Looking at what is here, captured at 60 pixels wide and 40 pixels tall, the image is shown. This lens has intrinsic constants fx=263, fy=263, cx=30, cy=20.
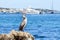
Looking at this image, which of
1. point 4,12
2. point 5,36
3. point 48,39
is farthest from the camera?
point 4,12

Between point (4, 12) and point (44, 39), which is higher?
point (44, 39)

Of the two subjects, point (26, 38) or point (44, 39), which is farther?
point (44, 39)

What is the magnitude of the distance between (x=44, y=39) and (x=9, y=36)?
599 inches

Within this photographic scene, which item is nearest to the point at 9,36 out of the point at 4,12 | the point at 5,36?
the point at 5,36

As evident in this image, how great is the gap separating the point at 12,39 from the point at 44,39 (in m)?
15.2

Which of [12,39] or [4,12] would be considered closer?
[12,39]

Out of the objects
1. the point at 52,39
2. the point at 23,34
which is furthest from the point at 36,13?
the point at 23,34

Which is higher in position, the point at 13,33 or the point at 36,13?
the point at 13,33

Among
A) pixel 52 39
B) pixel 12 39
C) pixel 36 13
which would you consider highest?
pixel 12 39

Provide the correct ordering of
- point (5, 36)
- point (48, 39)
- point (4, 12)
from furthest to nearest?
point (4, 12), point (48, 39), point (5, 36)

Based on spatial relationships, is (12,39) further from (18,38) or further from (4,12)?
(4,12)

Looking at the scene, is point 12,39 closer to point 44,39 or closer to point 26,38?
point 26,38

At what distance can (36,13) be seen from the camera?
193250mm

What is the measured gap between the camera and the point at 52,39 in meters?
22.8
